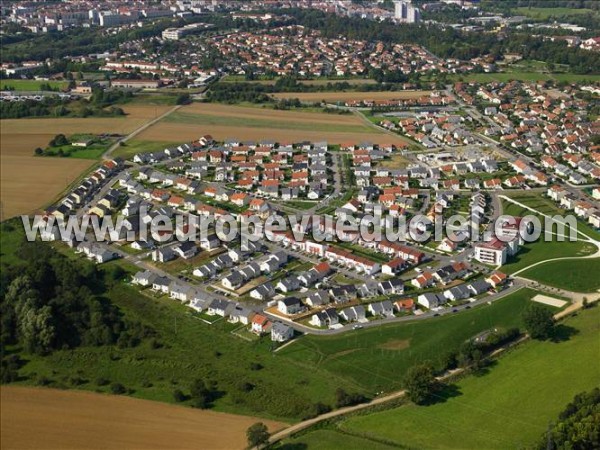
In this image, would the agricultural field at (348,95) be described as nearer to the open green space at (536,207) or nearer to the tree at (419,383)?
the open green space at (536,207)

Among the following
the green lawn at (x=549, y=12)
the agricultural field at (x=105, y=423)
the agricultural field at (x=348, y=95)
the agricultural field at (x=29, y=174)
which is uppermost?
the green lawn at (x=549, y=12)

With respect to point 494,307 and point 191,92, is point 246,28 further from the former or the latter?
point 494,307

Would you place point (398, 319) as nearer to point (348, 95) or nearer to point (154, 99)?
point (348, 95)

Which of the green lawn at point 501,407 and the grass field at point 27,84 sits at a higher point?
the grass field at point 27,84

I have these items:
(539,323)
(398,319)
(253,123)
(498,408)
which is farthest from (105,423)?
(253,123)

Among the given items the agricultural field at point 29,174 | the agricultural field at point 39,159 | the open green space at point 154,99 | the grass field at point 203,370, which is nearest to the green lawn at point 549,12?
the open green space at point 154,99

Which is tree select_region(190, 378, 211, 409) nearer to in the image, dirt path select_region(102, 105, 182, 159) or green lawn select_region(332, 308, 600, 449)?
green lawn select_region(332, 308, 600, 449)
